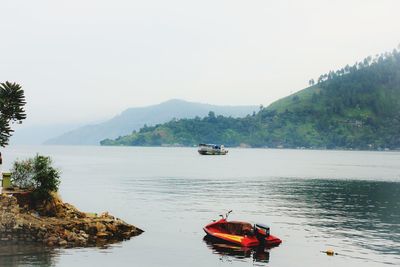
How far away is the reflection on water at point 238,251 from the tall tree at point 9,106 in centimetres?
2900

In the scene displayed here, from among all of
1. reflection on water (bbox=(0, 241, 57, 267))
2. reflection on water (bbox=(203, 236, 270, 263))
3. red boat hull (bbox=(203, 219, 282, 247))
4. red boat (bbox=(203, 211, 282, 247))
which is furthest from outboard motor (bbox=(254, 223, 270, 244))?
reflection on water (bbox=(0, 241, 57, 267))

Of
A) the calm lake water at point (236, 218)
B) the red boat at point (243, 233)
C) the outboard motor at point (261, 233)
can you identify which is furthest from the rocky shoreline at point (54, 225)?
the outboard motor at point (261, 233)

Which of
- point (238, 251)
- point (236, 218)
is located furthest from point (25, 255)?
point (236, 218)

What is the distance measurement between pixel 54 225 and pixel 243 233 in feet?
73.0

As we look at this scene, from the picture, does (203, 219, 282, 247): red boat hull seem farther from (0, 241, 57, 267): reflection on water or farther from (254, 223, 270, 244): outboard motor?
(0, 241, 57, 267): reflection on water

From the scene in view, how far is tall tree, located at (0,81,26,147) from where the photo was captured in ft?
196

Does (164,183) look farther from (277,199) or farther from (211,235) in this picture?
(211,235)

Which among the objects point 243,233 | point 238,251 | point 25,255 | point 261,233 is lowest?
point 238,251

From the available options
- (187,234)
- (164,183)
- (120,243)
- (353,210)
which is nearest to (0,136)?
(120,243)

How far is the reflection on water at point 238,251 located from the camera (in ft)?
168

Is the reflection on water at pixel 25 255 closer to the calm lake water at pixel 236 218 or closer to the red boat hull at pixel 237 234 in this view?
the calm lake water at pixel 236 218

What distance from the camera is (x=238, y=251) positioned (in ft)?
176

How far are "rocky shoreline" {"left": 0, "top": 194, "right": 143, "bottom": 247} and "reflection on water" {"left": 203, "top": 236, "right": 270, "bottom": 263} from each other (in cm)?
1111

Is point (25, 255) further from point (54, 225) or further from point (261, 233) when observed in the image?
point (261, 233)
